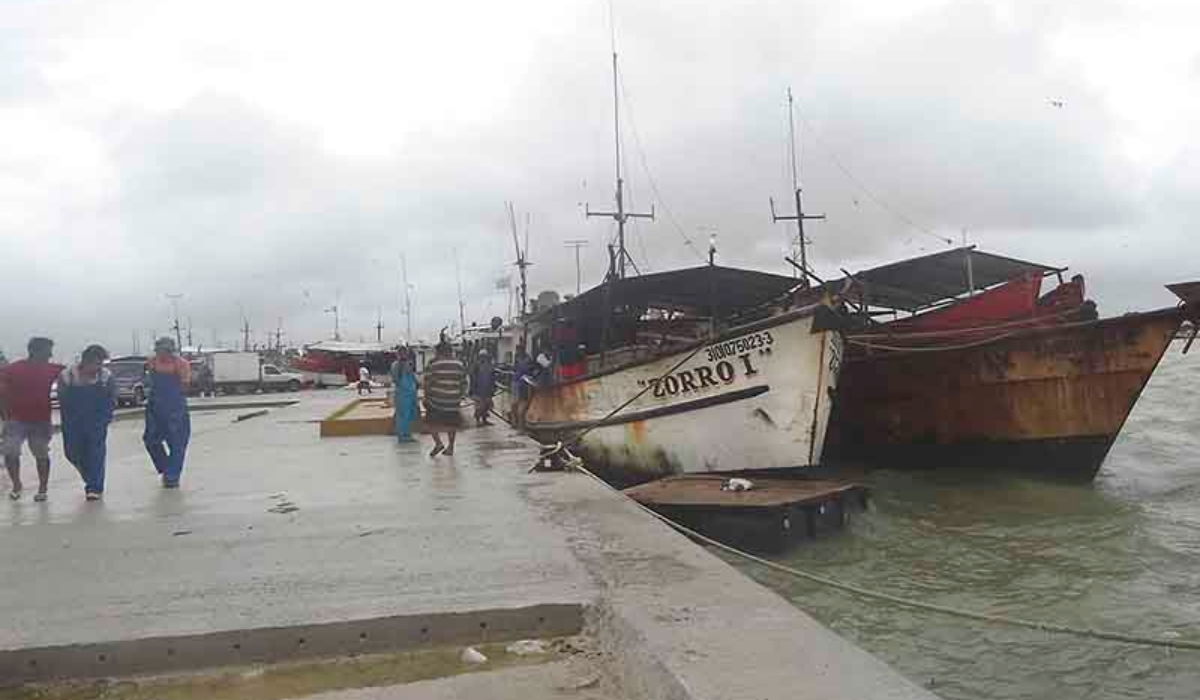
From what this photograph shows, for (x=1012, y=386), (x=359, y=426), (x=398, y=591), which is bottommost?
(x=398, y=591)

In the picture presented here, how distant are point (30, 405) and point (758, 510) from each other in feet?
20.3

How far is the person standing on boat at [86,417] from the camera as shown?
7.22 m

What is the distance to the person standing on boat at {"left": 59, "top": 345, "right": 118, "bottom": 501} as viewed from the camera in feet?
23.7

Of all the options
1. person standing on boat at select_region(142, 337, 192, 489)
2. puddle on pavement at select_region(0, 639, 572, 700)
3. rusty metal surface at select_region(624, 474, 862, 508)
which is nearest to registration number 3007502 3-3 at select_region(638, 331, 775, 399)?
rusty metal surface at select_region(624, 474, 862, 508)

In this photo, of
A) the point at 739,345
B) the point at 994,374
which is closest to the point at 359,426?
the point at 739,345

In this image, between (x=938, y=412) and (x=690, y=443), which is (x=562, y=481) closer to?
(x=690, y=443)

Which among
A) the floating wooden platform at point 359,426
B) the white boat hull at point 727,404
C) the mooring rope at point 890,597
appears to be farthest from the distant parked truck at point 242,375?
the mooring rope at point 890,597

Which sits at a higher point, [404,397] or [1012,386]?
[404,397]

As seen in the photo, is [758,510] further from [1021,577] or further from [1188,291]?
[1188,291]

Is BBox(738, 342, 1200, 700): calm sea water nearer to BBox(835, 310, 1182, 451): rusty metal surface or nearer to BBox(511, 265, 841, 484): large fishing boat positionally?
BBox(835, 310, 1182, 451): rusty metal surface

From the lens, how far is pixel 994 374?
12.1m

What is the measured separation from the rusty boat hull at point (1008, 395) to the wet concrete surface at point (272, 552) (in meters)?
6.97

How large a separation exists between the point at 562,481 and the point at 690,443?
9.57 ft

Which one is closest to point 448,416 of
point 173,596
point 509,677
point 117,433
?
point 173,596
